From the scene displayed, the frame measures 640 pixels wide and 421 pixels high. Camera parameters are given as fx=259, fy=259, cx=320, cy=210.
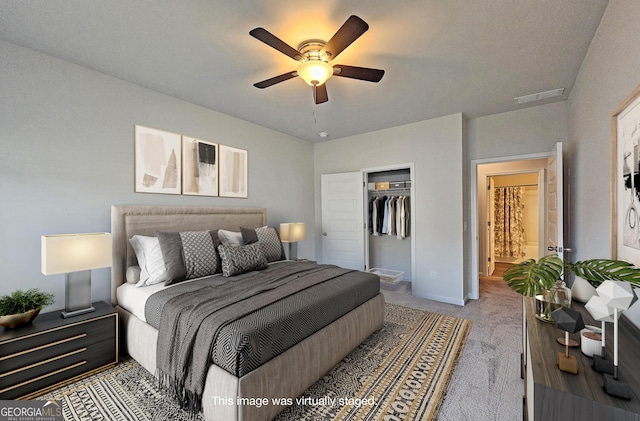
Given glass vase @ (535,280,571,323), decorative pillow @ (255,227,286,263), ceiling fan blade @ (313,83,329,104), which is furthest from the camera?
decorative pillow @ (255,227,286,263)

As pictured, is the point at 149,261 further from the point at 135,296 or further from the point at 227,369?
the point at 227,369

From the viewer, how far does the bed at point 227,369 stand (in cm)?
146

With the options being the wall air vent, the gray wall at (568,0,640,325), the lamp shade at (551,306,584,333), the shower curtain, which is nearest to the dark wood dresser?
the lamp shade at (551,306,584,333)

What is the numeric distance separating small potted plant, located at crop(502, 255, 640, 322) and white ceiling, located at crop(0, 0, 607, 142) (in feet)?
5.54

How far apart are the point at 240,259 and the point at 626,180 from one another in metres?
2.91

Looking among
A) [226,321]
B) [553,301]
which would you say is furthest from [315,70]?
[553,301]

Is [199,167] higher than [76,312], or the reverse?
A: [199,167]

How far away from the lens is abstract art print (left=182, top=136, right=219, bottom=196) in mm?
3215

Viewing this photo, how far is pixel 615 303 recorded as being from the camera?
85 centimetres

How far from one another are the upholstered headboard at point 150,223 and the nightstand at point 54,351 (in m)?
0.49

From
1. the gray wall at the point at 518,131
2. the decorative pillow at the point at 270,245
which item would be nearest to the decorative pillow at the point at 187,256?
the decorative pillow at the point at 270,245

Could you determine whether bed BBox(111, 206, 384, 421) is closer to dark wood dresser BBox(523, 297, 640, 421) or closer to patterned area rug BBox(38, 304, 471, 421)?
patterned area rug BBox(38, 304, 471, 421)

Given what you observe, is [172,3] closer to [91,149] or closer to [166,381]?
[91,149]

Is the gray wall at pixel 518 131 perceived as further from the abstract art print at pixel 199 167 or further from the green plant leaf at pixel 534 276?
the abstract art print at pixel 199 167
